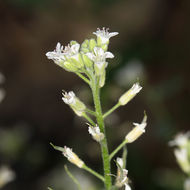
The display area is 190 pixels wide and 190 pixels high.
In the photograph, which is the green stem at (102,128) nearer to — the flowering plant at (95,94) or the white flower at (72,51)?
the flowering plant at (95,94)

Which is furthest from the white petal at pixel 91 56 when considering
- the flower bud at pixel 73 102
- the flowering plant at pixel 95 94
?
the flower bud at pixel 73 102

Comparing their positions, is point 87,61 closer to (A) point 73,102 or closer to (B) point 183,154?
(A) point 73,102

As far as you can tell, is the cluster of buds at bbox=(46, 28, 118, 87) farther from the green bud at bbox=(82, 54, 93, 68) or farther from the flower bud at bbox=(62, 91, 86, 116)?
the flower bud at bbox=(62, 91, 86, 116)

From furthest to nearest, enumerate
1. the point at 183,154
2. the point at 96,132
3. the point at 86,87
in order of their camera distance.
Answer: the point at 86,87 → the point at 183,154 → the point at 96,132

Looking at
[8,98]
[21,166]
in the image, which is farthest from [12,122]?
[21,166]

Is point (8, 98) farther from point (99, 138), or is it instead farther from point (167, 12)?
point (99, 138)

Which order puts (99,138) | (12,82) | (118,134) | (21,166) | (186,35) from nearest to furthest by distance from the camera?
1. (99,138)
2. (118,134)
3. (21,166)
4. (186,35)
5. (12,82)

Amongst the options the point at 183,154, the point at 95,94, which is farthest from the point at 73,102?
the point at 183,154

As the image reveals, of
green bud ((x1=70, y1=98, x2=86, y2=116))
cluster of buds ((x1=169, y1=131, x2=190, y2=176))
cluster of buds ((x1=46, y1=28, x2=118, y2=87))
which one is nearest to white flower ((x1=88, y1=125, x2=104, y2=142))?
green bud ((x1=70, y1=98, x2=86, y2=116))
